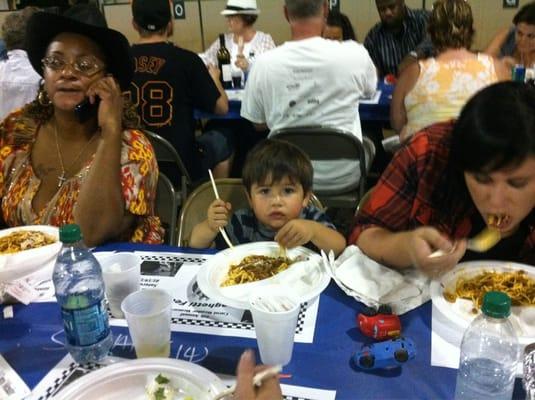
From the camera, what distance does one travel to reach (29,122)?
194 centimetres

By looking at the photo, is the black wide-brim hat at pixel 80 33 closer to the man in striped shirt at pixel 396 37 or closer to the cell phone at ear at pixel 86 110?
the cell phone at ear at pixel 86 110

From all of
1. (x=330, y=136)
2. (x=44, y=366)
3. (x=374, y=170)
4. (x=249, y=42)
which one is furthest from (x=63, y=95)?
(x=249, y=42)

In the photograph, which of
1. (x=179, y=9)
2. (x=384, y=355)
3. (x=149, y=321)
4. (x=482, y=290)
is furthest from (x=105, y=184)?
(x=179, y=9)

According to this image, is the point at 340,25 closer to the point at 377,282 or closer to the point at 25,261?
the point at 377,282

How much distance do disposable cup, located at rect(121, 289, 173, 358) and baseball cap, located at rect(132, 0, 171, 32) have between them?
8.19 ft

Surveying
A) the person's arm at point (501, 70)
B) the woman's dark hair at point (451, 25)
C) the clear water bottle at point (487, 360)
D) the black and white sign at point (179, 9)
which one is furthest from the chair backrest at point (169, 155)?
the black and white sign at point (179, 9)

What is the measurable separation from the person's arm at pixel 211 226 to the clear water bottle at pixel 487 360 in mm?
832

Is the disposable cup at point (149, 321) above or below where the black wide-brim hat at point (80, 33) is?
below

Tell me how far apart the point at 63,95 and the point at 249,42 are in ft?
10.8

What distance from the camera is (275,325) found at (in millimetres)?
1021

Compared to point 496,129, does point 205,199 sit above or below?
below

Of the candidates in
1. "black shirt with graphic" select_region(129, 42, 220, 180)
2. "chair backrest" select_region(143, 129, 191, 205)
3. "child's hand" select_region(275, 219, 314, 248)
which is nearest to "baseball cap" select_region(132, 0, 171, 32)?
"black shirt with graphic" select_region(129, 42, 220, 180)

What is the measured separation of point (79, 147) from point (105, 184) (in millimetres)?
295

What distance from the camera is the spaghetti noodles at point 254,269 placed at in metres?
1.39
